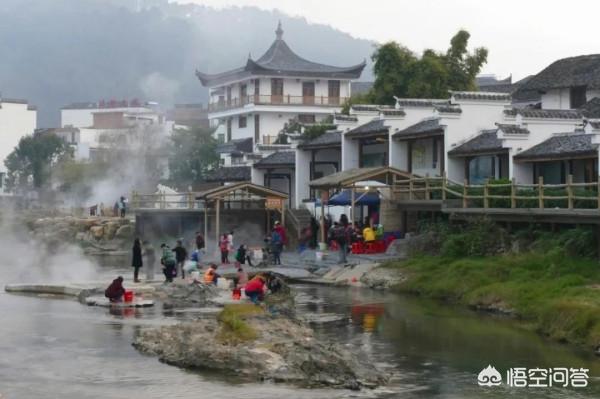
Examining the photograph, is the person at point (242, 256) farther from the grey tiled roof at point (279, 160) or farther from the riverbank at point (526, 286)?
the grey tiled roof at point (279, 160)

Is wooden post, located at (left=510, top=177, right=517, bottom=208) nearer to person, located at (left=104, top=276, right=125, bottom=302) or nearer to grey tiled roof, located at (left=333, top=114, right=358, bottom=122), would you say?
person, located at (left=104, top=276, right=125, bottom=302)

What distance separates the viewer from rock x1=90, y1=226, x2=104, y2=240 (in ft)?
229

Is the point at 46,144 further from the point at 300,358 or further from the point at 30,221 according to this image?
the point at 300,358

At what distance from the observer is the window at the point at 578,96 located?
5525cm

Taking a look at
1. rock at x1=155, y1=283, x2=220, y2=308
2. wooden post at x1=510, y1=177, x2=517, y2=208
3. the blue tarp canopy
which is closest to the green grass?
rock at x1=155, y1=283, x2=220, y2=308

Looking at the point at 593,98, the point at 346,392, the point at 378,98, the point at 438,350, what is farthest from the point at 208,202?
the point at 346,392

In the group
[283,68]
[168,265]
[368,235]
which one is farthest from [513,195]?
[283,68]

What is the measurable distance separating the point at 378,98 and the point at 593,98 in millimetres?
15034

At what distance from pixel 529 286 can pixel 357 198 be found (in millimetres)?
15395

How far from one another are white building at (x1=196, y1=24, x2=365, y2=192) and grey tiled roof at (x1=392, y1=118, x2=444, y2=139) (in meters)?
33.3

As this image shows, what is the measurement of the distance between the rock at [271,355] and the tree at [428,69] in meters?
39.4

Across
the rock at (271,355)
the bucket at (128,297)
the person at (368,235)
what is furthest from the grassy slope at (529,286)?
the bucket at (128,297)

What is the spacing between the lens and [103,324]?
2991 cm

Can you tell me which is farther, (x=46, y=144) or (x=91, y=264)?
(x=46, y=144)
